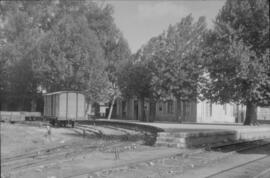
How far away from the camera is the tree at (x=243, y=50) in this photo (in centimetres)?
2069

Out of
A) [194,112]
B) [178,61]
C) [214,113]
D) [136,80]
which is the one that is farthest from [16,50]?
[214,113]

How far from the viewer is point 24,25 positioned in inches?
2188

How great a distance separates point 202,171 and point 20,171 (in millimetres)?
5218

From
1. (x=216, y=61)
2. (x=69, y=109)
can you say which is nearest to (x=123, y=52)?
(x=69, y=109)

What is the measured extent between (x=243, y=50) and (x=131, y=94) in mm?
26769

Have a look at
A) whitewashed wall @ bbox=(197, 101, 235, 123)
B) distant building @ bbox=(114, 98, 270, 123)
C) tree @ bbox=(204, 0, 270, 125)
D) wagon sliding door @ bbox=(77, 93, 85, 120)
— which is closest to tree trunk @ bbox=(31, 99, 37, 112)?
distant building @ bbox=(114, 98, 270, 123)

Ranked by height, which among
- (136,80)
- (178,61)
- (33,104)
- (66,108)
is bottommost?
(66,108)

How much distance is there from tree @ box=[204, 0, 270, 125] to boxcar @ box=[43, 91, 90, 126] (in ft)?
48.1

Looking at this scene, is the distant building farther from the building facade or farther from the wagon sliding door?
the wagon sliding door

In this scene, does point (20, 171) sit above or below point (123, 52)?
below

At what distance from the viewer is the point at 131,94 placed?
4822 centimetres

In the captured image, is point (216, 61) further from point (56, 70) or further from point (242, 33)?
point (56, 70)

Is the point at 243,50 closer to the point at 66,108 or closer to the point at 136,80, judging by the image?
the point at 66,108

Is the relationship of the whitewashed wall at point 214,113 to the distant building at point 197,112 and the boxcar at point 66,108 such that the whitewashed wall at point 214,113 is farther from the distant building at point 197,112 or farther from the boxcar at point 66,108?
the boxcar at point 66,108
